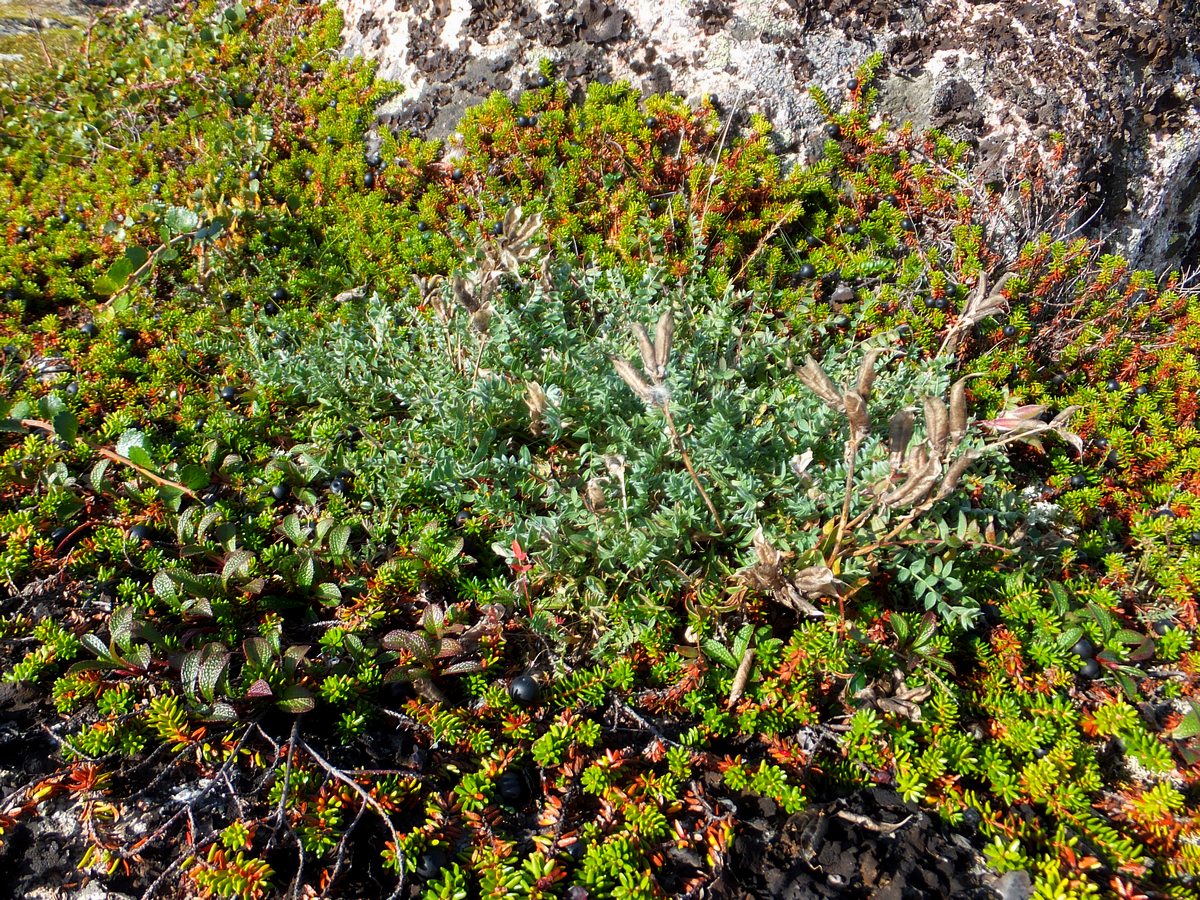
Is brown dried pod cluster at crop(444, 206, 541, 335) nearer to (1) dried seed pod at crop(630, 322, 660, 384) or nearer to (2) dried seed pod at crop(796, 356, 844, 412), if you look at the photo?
(1) dried seed pod at crop(630, 322, 660, 384)

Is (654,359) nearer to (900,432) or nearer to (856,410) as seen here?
(856,410)

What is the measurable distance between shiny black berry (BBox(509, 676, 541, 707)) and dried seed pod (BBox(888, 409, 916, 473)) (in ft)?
4.78

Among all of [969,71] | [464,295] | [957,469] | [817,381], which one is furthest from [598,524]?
[969,71]

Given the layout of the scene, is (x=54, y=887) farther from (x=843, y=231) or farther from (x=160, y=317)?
(x=843, y=231)

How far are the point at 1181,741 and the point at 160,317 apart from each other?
18.0ft

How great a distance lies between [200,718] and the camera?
251 centimetres

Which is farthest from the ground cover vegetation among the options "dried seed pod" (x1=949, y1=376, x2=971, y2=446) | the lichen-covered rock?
the lichen-covered rock

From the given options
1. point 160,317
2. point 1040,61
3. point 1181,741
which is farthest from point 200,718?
point 1040,61

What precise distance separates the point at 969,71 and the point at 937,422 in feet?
14.4

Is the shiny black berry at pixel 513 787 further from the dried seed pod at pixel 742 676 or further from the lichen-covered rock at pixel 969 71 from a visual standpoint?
the lichen-covered rock at pixel 969 71

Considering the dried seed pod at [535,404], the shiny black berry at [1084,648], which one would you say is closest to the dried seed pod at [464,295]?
the dried seed pod at [535,404]

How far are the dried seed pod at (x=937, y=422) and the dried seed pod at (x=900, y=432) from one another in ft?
0.31

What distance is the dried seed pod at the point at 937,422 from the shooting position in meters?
1.95

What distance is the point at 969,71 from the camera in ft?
16.9
